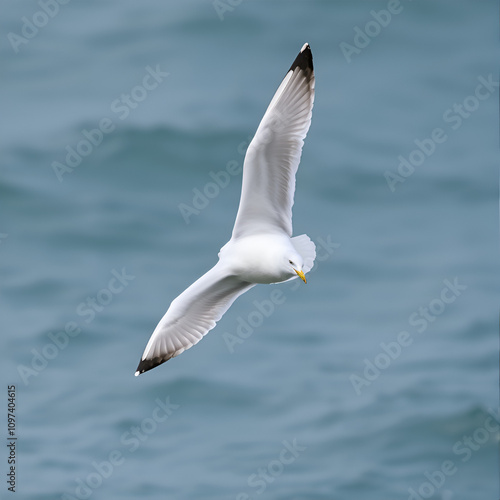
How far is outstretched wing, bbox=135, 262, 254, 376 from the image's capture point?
27.4 ft

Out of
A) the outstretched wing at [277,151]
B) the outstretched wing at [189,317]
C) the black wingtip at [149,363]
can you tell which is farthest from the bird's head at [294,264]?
the black wingtip at [149,363]

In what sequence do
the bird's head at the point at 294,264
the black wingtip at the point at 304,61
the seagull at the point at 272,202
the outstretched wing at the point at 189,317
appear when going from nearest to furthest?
the bird's head at the point at 294,264, the seagull at the point at 272,202, the black wingtip at the point at 304,61, the outstretched wing at the point at 189,317

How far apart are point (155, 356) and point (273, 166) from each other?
1.75 meters

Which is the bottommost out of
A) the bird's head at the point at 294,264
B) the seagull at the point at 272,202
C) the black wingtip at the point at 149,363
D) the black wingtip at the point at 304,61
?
the black wingtip at the point at 149,363

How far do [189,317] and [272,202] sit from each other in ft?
3.79

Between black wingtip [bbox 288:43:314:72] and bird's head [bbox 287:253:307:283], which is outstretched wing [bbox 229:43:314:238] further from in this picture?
bird's head [bbox 287:253:307:283]

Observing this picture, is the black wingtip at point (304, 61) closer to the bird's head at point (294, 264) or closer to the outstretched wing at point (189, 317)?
the bird's head at point (294, 264)

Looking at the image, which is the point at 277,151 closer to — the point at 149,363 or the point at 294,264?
the point at 294,264

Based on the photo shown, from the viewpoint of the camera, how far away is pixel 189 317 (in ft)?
27.8

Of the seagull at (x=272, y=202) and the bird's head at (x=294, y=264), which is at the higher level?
the seagull at (x=272, y=202)

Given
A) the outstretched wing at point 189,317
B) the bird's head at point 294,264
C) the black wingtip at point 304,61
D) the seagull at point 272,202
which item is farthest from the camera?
the outstretched wing at point 189,317

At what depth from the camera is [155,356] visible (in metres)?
8.42

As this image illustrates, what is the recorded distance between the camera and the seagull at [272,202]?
25.3ft

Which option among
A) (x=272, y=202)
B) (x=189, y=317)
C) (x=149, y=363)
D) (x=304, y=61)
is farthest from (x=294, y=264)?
(x=149, y=363)
